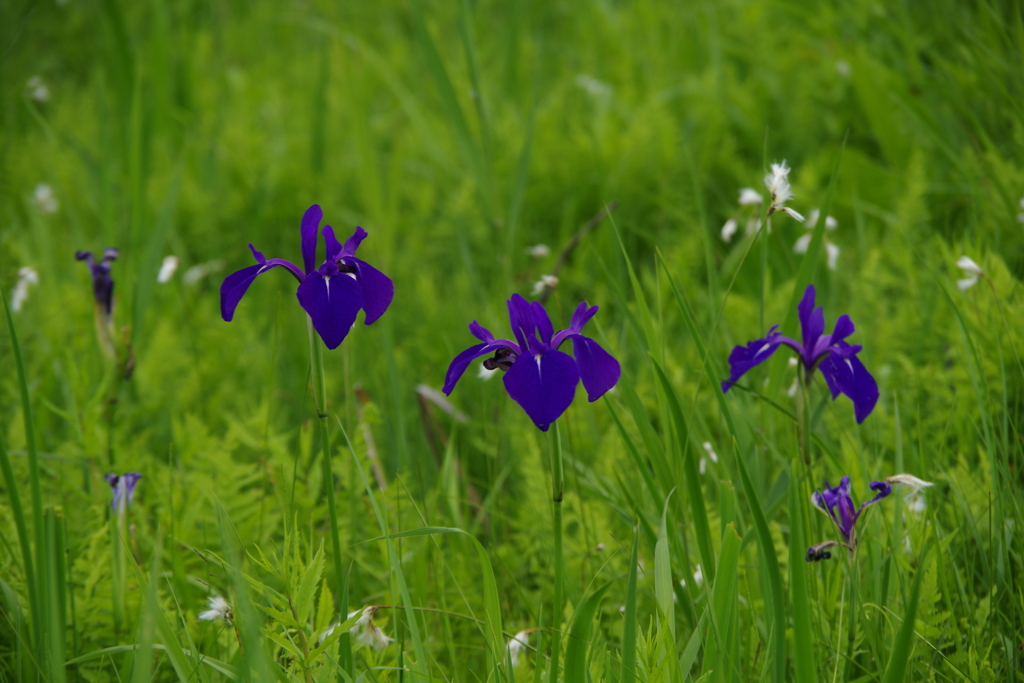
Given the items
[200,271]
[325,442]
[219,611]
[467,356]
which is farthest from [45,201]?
[467,356]

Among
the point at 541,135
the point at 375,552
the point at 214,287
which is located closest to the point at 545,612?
the point at 375,552

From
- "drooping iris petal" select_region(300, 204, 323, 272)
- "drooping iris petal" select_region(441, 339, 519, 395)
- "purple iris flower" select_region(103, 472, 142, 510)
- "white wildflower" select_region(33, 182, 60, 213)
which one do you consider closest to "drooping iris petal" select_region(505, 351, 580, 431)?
"drooping iris petal" select_region(441, 339, 519, 395)

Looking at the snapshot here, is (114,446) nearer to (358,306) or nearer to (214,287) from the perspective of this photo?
(358,306)

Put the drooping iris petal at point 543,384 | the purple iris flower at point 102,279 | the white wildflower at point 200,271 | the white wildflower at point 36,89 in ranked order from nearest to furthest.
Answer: the drooping iris petal at point 543,384
the purple iris flower at point 102,279
the white wildflower at point 200,271
the white wildflower at point 36,89

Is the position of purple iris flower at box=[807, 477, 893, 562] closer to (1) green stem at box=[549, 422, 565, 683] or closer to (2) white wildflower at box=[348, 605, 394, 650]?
(1) green stem at box=[549, 422, 565, 683]

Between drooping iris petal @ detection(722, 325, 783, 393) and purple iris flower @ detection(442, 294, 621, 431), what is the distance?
37 centimetres

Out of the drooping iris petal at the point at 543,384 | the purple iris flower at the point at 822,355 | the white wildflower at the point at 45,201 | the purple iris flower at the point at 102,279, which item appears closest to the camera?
the drooping iris petal at the point at 543,384

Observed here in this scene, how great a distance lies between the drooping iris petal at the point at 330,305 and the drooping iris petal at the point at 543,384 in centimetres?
25

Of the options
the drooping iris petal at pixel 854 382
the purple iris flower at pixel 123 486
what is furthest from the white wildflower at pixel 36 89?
the drooping iris petal at pixel 854 382

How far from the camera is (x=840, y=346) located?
4.72 ft

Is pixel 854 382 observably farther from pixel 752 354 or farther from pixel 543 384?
pixel 543 384

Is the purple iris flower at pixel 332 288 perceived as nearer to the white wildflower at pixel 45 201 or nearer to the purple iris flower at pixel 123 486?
the purple iris flower at pixel 123 486

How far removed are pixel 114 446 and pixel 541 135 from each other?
7.95 feet

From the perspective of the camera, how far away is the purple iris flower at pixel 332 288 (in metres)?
1.11
